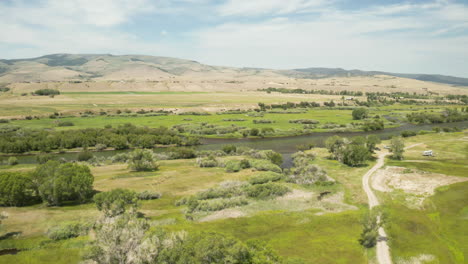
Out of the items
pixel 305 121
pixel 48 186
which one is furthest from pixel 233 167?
pixel 305 121

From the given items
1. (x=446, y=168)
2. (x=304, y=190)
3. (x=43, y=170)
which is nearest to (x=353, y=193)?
(x=304, y=190)

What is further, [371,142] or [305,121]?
[305,121]

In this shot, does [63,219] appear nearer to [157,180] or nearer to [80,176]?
[80,176]

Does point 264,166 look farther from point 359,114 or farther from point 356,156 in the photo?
point 359,114

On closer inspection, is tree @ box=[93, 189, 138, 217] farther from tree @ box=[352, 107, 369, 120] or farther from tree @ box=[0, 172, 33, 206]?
tree @ box=[352, 107, 369, 120]

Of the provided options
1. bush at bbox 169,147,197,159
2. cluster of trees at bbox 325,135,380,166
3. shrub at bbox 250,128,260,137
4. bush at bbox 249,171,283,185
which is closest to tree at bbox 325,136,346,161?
cluster of trees at bbox 325,135,380,166

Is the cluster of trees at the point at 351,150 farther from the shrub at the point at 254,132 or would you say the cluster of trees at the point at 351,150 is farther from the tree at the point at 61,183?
the tree at the point at 61,183
